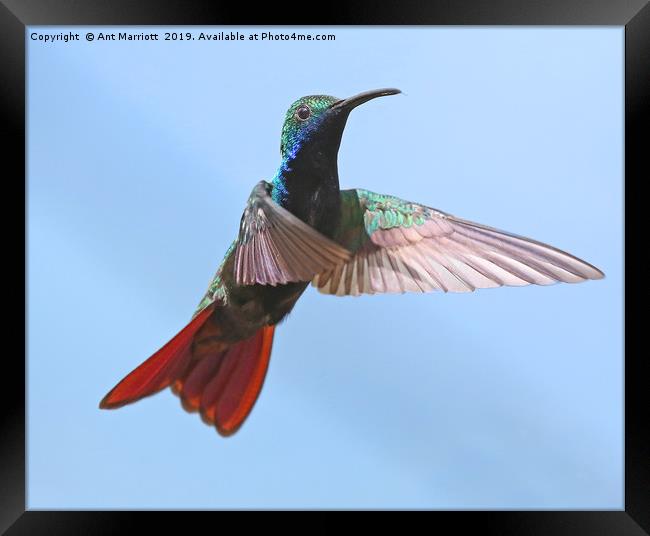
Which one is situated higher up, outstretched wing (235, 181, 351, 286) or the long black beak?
the long black beak

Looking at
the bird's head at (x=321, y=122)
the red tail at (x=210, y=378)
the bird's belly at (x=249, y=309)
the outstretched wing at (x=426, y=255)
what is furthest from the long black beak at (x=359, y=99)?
the red tail at (x=210, y=378)

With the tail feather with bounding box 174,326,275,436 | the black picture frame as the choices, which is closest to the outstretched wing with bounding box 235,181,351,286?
the tail feather with bounding box 174,326,275,436

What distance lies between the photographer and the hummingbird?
161cm

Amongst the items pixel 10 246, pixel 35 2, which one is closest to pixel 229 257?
pixel 10 246

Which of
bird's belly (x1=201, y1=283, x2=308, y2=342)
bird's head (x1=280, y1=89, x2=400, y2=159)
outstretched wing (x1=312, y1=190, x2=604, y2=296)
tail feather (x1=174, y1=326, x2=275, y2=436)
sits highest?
bird's head (x1=280, y1=89, x2=400, y2=159)

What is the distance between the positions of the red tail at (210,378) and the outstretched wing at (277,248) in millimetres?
262

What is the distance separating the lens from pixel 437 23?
1.77 metres

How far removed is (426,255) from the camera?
1.68 meters

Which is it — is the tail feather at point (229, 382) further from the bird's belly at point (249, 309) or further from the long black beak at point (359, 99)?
the long black beak at point (359, 99)

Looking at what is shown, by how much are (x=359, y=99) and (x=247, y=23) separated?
0.43m

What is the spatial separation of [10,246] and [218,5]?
2.88 ft

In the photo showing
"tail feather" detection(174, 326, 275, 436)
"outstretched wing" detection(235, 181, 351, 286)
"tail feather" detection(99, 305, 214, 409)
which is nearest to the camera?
"outstretched wing" detection(235, 181, 351, 286)

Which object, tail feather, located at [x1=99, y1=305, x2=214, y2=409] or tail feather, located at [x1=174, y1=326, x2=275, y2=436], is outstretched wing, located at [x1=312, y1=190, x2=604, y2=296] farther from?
tail feather, located at [x1=99, y1=305, x2=214, y2=409]

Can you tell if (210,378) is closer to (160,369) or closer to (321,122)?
(160,369)
